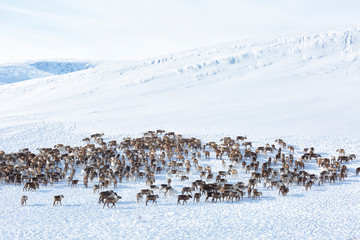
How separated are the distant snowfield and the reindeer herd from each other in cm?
71

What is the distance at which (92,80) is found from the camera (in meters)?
96.6

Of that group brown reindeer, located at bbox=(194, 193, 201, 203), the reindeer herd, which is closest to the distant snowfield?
brown reindeer, located at bbox=(194, 193, 201, 203)

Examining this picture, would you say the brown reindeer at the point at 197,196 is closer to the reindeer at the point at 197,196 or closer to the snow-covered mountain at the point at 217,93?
the reindeer at the point at 197,196

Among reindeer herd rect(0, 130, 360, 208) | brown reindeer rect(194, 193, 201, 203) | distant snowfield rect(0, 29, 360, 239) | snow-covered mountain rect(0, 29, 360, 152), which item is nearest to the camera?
distant snowfield rect(0, 29, 360, 239)

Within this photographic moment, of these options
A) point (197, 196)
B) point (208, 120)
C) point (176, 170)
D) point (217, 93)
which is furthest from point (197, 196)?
point (217, 93)

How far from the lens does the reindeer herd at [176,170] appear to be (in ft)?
65.9

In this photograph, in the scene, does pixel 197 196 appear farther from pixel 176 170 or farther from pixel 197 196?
pixel 176 170

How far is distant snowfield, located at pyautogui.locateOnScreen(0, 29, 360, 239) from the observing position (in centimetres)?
1540

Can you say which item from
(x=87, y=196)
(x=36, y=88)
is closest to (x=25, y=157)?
(x=87, y=196)

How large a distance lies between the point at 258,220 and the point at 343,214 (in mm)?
4778

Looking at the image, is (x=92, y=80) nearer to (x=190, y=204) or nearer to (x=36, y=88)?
(x=36, y=88)

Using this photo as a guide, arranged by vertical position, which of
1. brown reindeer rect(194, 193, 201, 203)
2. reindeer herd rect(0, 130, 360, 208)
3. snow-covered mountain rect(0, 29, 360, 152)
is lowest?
brown reindeer rect(194, 193, 201, 203)

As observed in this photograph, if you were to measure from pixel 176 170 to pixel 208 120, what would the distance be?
2406 centimetres

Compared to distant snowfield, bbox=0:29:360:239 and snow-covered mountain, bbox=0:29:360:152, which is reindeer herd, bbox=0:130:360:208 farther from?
snow-covered mountain, bbox=0:29:360:152
